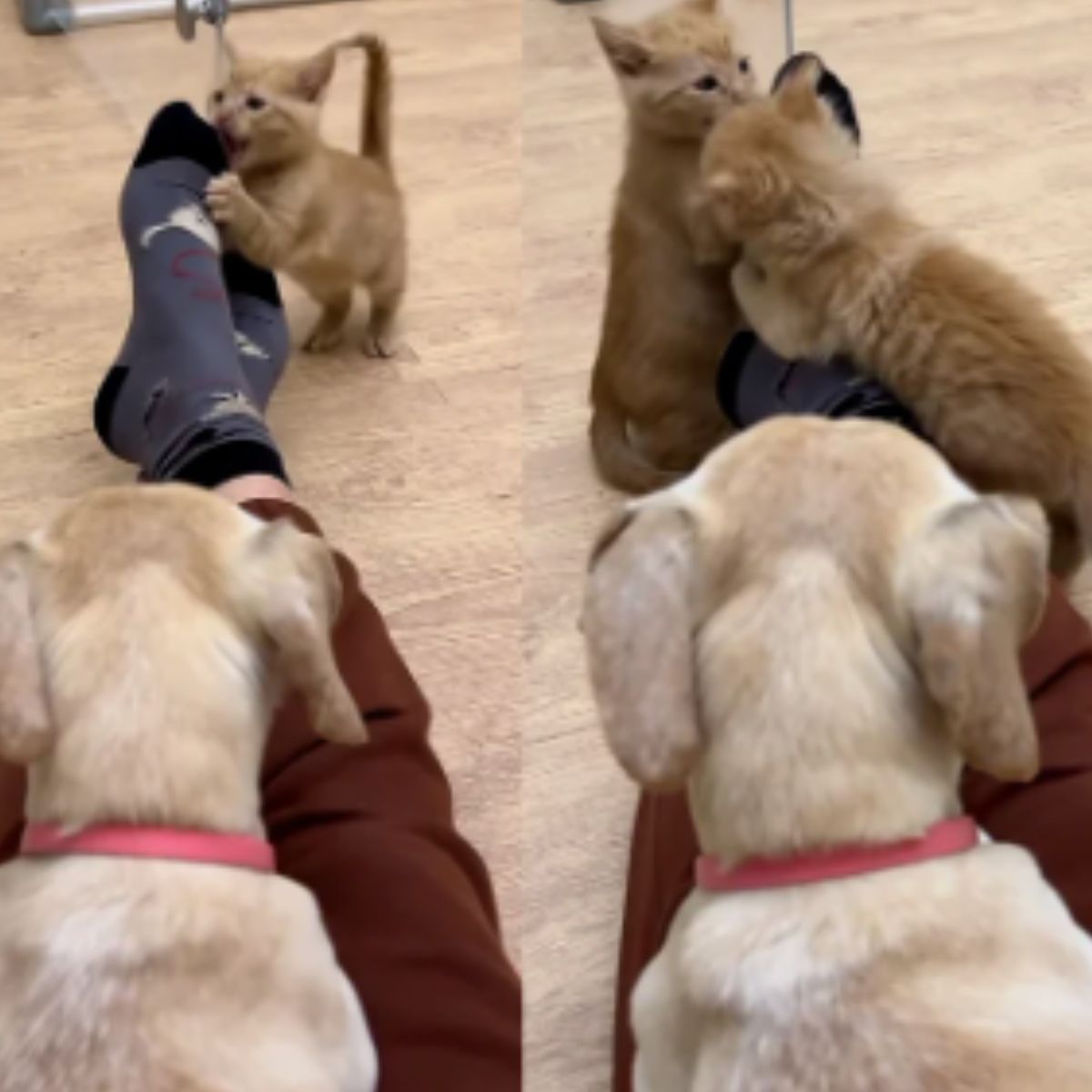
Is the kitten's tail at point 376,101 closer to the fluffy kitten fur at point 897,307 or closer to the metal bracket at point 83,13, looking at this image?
the fluffy kitten fur at point 897,307

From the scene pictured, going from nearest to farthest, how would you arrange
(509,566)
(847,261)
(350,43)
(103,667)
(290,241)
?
(103,667) → (847,261) → (509,566) → (290,241) → (350,43)

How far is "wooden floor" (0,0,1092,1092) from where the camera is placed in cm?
171

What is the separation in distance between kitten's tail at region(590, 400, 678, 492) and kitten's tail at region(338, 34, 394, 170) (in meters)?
0.50

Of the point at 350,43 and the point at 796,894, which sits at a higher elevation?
the point at 350,43

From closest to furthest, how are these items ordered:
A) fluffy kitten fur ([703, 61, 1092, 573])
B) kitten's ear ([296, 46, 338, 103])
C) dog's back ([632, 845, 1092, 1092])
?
1. dog's back ([632, 845, 1092, 1092])
2. fluffy kitten fur ([703, 61, 1092, 573])
3. kitten's ear ([296, 46, 338, 103])

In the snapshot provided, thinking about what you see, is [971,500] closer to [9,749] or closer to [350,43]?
[9,749]

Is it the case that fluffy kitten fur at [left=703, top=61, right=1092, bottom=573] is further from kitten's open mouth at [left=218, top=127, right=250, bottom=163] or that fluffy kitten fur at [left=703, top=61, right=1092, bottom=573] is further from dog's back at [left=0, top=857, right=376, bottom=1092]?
dog's back at [left=0, top=857, right=376, bottom=1092]

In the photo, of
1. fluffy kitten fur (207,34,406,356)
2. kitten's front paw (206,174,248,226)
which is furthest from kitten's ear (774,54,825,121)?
kitten's front paw (206,174,248,226)

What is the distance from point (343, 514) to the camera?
2021 mm

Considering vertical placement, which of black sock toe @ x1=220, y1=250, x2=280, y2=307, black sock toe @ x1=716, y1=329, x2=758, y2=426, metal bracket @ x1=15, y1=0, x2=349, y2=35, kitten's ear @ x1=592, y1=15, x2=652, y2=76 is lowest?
black sock toe @ x1=716, y1=329, x2=758, y2=426

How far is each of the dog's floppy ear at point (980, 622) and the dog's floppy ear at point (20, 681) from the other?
0.58 m

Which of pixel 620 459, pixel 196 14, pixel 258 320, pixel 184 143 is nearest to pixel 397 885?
pixel 620 459

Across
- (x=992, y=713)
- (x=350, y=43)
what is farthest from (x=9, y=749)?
(x=350, y=43)

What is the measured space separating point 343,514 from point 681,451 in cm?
41
